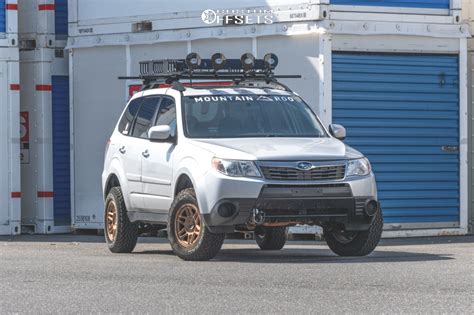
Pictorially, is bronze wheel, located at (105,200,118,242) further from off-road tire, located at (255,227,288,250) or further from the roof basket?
off-road tire, located at (255,227,288,250)

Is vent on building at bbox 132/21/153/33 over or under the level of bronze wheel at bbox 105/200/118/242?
over

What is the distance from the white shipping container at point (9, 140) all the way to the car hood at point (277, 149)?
7731mm

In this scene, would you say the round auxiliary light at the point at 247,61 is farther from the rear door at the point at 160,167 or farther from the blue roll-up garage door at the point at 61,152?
the blue roll-up garage door at the point at 61,152

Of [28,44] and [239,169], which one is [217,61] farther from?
[28,44]

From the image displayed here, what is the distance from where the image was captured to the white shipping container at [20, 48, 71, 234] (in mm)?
21031

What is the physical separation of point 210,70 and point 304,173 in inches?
99.6

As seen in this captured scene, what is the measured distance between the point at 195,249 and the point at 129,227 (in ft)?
6.83

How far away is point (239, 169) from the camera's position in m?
12.6

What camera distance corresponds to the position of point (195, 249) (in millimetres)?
12859

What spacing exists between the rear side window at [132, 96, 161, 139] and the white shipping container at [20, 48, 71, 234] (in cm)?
646

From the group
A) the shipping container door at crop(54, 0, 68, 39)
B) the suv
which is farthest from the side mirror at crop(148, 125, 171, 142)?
the shipping container door at crop(54, 0, 68, 39)

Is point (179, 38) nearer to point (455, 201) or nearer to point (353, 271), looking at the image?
point (455, 201)

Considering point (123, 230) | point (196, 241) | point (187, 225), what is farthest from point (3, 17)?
point (196, 241)

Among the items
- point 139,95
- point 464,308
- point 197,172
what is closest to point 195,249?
point 197,172
